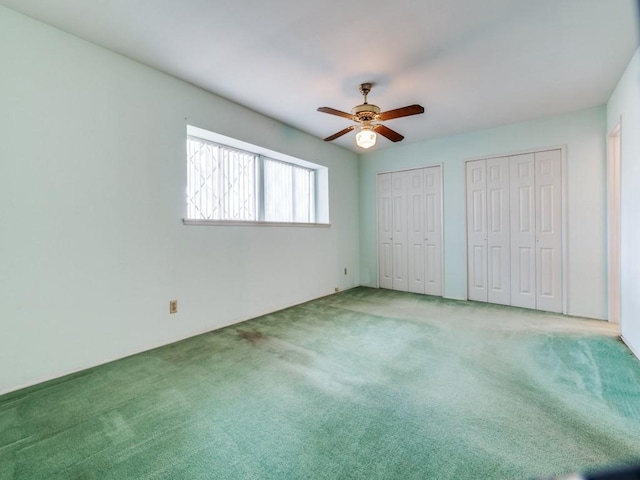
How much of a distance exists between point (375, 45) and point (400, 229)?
3.25m

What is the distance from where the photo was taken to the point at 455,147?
178 inches

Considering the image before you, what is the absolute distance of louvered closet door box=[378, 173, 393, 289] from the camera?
17.3ft

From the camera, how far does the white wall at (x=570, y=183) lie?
3.53m

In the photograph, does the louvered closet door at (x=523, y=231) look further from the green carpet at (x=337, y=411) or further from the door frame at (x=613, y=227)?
the green carpet at (x=337, y=411)

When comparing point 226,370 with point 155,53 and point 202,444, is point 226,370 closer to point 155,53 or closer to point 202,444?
point 202,444

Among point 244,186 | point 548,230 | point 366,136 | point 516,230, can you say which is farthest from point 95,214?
point 548,230

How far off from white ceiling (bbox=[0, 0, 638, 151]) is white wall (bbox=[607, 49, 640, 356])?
0.22 metres

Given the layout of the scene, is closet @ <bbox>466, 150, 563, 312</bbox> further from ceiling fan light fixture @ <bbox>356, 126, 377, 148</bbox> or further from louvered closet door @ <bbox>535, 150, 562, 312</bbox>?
ceiling fan light fixture @ <bbox>356, 126, 377, 148</bbox>

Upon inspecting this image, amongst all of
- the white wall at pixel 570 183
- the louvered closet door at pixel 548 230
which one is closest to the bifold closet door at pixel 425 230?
the white wall at pixel 570 183

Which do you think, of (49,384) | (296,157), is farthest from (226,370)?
(296,157)

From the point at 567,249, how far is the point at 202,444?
432 centimetres

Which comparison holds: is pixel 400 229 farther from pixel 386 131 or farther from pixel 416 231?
pixel 386 131

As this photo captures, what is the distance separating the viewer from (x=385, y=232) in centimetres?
532

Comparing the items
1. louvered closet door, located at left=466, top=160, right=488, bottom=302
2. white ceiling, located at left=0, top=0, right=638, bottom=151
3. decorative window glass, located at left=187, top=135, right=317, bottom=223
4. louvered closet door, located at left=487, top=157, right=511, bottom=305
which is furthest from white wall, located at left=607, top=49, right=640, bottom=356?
decorative window glass, located at left=187, top=135, right=317, bottom=223
